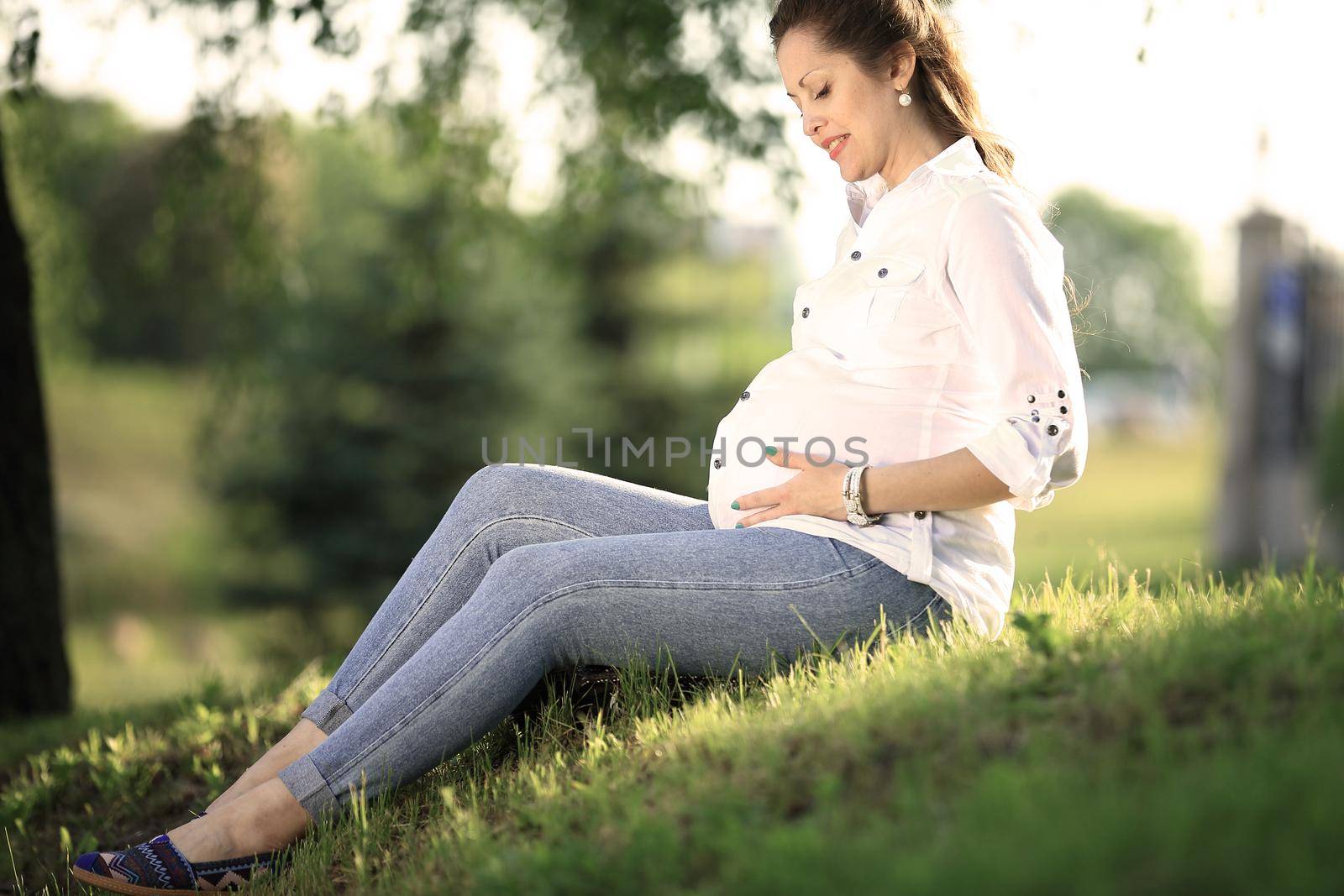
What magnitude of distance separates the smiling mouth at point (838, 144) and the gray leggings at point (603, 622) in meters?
0.91

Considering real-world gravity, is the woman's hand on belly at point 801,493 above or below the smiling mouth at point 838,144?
below

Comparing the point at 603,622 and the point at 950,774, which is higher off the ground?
the point at 603,622

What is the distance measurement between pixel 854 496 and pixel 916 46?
104cm

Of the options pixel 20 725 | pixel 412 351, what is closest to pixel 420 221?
pixel 412 351

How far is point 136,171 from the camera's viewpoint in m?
10.7

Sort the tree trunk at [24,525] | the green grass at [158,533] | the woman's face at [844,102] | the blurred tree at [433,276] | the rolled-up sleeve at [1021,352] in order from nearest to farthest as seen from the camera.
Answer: the rolled-up sleeve at [1021,352] < the woman's face at [844,102] < the tree trunk at [24,525] < the blurred tree at [433,276] < the green grass at [158,533]

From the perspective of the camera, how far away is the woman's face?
2.72 metres

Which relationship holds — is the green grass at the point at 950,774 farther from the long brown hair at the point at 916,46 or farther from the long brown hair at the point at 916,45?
the long brown hair at the point at 916,45

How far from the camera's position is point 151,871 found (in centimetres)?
241

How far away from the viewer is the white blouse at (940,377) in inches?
94.9

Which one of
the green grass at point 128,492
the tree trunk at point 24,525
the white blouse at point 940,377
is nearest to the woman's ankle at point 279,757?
the white blouse at point 940,377

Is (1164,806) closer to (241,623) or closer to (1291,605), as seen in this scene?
(1291,605)

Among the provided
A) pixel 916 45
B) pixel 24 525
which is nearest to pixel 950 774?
pixel 916 45

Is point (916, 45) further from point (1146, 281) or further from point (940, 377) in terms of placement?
point (1146, 281)
